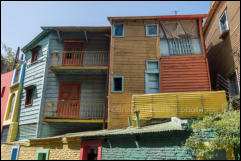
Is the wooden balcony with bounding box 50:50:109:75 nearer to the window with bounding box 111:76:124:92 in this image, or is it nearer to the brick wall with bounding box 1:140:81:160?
the window with bounding box 111:76:124:92

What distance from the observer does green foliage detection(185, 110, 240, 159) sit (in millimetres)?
6160

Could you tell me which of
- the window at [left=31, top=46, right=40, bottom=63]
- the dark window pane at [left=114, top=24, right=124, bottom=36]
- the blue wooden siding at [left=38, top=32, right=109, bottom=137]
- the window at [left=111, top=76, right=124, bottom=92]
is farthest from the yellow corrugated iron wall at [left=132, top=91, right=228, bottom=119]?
the window at [left=31, top=46, right=40, bottom=63]

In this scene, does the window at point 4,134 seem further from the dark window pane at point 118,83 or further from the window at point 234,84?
the window at point 234,84

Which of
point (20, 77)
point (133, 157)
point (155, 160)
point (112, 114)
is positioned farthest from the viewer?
point (20, 77)

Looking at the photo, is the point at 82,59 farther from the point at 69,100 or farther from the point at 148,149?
the point at 148,149

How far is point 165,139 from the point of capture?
781 cm

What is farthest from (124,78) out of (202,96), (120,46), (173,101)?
(202,96)

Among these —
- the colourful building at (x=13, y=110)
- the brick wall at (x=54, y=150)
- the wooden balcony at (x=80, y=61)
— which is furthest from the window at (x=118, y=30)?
the colourful building at (x=13, y=110)

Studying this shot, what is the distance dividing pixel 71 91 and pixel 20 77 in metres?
4.54

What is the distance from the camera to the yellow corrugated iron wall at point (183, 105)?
9.29m

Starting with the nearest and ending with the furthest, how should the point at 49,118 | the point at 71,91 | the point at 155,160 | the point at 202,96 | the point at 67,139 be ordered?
the point at 155,160 → the point at 202,96 → the point at 67,139 → the point at 49,118 → the point at 71,91

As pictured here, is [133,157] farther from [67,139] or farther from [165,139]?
[67,139]

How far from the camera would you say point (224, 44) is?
12.1 m

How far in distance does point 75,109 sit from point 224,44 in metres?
9.85
